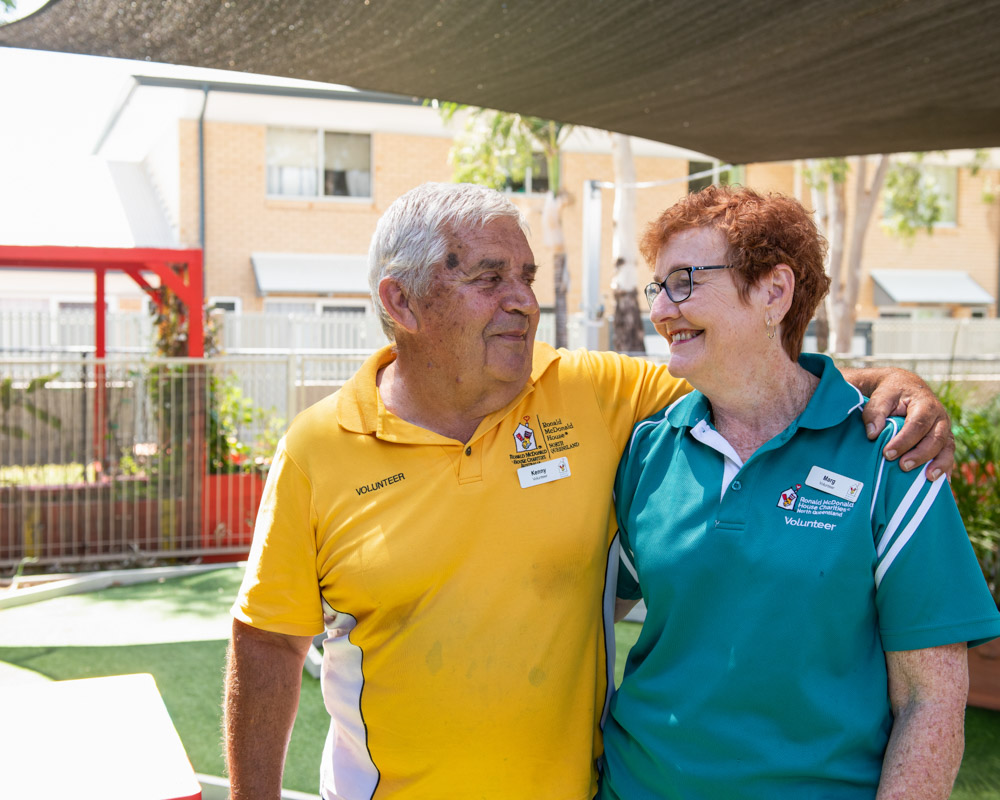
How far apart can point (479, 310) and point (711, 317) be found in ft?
1.77

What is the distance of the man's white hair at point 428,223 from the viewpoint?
222cm

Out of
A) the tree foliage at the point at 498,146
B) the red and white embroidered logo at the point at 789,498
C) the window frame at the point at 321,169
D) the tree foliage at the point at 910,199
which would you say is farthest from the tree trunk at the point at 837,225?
the red and white embroidered logo at the point at 789,498

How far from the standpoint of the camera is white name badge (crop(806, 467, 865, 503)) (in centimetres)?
180

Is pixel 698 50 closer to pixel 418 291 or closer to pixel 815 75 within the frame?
pixel 815 75


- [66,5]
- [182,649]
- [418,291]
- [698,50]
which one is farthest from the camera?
[182,649]

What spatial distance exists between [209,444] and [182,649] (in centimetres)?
307

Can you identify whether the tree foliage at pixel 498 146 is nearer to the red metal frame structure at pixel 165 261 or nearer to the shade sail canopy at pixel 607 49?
the red metal frame structure at pixel 165 261

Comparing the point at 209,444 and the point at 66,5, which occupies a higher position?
the point at 66,5

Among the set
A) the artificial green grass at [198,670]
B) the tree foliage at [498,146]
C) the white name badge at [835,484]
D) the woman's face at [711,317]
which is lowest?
the artificial green grass at [198,670]

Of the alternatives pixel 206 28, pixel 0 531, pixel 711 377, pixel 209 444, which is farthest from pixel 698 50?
pixel 0 531

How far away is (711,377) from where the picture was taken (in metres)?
2.03

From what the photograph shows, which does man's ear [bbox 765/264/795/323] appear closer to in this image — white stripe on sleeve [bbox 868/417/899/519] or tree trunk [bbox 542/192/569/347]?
white stripe on sleeve [bbox 868/417/899/519]

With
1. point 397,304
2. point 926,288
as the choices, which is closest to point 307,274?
point 926,288

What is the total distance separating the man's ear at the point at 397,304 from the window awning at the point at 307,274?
18.4 metres
